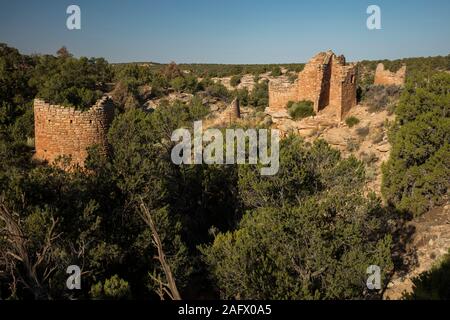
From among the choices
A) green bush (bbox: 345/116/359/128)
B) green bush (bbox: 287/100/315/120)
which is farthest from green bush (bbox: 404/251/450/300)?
green bush (bbox: 287/100/315/120)

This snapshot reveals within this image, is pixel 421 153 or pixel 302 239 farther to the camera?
pixel 421 153

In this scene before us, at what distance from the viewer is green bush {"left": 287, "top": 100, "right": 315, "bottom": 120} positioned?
2178 cm

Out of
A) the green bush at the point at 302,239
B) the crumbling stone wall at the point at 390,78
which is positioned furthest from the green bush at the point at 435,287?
the crumbling stone wall at the point at 390,78

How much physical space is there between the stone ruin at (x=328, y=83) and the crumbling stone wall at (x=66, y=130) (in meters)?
11.8

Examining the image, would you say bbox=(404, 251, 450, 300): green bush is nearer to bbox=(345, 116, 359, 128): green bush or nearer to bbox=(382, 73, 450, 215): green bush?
bbox=(382, 73, 450, 215): green bush

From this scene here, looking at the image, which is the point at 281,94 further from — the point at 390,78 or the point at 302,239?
the point at 302,239

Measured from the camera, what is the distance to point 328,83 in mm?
21828

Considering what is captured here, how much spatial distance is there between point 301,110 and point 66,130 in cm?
1260

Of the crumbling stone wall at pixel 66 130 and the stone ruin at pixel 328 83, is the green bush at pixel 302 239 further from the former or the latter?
the stone ruin at pixel 328 83

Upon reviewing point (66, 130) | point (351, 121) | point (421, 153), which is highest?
point (351, 121)

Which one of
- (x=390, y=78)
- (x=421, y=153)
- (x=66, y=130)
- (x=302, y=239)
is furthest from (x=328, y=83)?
(x=302, y=239)

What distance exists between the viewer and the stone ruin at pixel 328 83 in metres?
21.2

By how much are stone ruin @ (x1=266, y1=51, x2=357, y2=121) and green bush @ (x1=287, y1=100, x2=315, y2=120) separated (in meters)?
0.25
